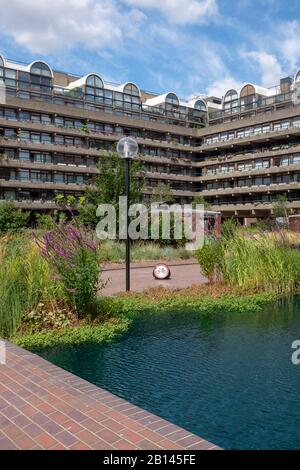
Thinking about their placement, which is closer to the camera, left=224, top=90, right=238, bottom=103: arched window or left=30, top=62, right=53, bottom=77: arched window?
left=30, top=62, right=53, bottom=77: arched window

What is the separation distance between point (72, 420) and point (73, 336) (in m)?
3.86

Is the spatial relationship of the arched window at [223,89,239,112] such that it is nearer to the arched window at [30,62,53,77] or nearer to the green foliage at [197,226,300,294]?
the arched window at [30,62,53,77]

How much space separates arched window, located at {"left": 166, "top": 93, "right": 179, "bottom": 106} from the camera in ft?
229

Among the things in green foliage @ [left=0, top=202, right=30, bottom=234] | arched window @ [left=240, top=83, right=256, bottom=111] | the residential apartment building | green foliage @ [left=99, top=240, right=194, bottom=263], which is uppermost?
arched window @ [left=240, top=83, right=256, bottom=111]

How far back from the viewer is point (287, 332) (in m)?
8.17

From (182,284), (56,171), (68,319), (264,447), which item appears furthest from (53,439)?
(56,171)

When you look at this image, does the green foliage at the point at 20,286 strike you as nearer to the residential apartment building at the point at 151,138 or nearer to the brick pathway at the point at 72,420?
the brick pathway at the point at 72,420

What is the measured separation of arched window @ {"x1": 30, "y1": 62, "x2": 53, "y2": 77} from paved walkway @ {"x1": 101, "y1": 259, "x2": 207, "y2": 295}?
44847 mm

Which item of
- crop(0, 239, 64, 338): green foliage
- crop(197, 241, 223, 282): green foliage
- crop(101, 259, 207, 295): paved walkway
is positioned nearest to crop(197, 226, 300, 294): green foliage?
crop(197, 241, 223, 282): green foliage

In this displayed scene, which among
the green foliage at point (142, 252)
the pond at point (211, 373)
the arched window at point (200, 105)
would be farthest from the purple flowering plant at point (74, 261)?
the arched window at point (200, 105)

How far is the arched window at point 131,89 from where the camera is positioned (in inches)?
2581

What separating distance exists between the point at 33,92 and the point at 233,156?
26.2 meters

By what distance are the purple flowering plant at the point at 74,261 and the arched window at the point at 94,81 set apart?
57.0 metres

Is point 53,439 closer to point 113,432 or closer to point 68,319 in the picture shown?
point 113,432
